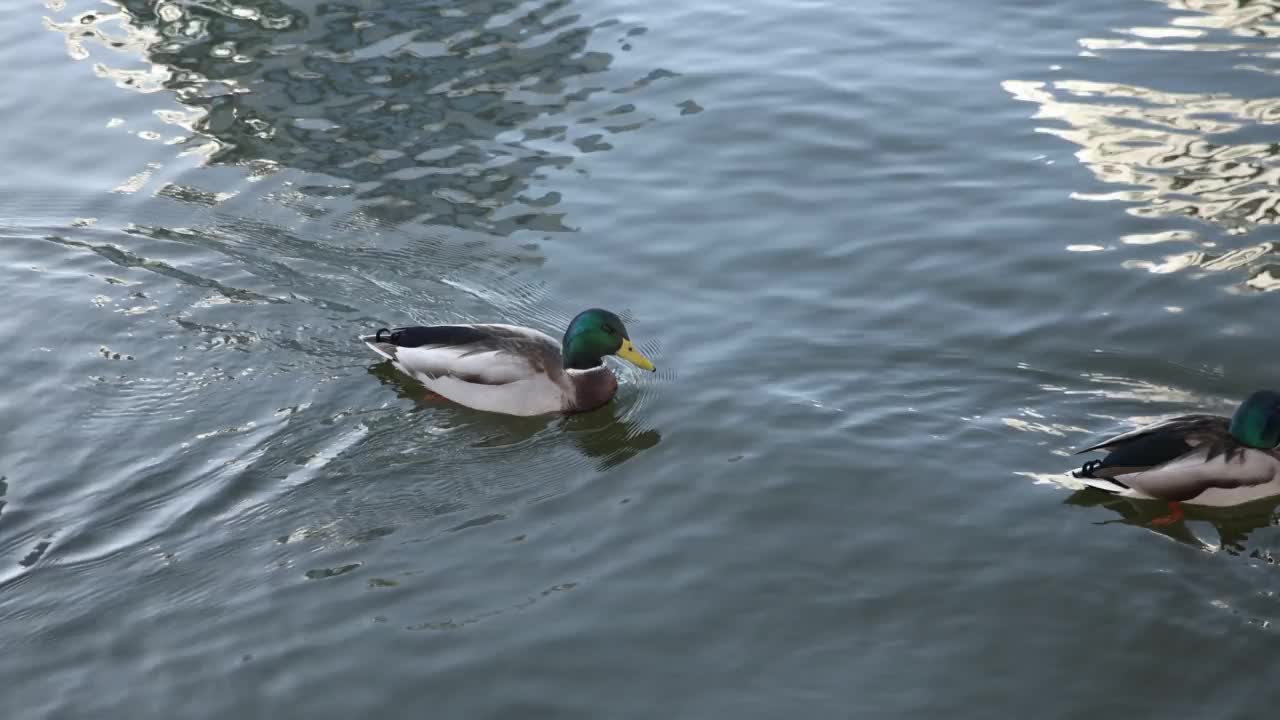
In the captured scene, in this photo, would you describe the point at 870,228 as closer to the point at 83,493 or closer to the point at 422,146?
the point at 422,146

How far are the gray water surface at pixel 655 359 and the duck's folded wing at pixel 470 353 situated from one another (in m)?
0.22

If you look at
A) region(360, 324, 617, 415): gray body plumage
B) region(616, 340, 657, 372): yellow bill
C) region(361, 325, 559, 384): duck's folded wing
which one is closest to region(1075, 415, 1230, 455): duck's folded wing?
region(616, 340, 657, 372): yellow bill

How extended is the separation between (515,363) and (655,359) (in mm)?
792

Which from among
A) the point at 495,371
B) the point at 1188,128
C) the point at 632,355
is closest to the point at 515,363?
the point at 495,371

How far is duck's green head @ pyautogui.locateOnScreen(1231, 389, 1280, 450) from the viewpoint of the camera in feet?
20.5

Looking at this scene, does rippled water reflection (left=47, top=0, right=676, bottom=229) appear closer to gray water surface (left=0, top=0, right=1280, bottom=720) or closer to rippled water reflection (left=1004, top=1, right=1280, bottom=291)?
gray water surface (left=0, top=0, right=1280, bottom=720)

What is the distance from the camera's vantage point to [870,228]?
354 inches

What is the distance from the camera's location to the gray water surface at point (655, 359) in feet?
18.1

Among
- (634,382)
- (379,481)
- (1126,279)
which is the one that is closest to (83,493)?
(379,481)

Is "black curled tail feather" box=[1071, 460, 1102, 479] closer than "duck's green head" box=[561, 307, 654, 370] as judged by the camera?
Yes

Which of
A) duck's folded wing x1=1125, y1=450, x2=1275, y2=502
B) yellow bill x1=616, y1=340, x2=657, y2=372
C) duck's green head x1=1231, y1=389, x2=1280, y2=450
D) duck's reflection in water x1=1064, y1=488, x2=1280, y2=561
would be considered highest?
duck's green head x1=1231, y1=389, x2=1280, y2=450

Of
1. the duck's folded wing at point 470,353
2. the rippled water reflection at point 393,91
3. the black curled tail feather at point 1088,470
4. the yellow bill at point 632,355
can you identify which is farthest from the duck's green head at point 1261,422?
the rippled water reflection at point 393,91

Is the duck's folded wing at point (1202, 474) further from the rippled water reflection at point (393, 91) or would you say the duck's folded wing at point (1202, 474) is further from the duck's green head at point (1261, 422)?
the rippled water reflection at point (393, 91)

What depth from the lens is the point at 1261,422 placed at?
6266 mm
